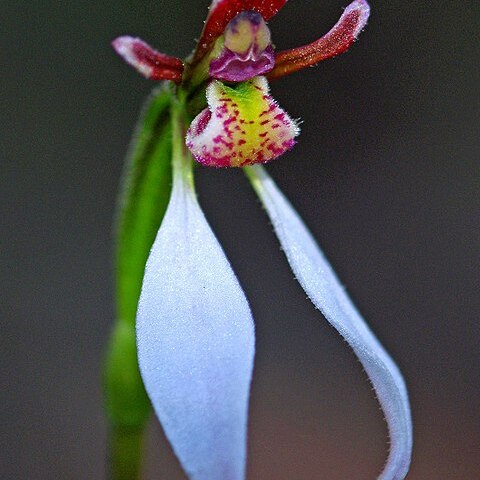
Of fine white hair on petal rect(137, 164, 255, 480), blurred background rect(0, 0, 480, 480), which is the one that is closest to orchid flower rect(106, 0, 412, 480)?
fine white hair on petal rect(137, 164, 255, 480)

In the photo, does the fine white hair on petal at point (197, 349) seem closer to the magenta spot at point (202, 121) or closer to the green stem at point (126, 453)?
the magenta spot at point (202, 121)

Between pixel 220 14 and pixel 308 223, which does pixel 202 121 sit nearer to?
pixel 220 14

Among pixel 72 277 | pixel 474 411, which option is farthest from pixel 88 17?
pixel 474 411

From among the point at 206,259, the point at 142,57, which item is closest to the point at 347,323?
the point at 206,259

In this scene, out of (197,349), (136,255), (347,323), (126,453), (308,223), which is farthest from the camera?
(308,223)

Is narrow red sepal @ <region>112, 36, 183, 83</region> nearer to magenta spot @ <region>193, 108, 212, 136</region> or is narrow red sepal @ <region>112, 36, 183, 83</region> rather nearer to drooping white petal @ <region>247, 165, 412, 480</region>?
magenta spot @ <region>193, 108, 212, 136</region>

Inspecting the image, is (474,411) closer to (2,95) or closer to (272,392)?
(272,392)

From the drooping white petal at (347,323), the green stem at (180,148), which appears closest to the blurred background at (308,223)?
the drooping white petal at (347,323)
